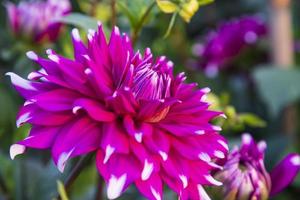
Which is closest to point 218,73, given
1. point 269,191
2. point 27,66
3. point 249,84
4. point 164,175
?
point 249,84

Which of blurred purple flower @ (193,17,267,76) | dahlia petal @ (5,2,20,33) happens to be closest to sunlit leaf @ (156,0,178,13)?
dahlia petal @ (5,2,20,33)

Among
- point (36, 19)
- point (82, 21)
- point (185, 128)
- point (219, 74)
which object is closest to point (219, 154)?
point (185, 128)

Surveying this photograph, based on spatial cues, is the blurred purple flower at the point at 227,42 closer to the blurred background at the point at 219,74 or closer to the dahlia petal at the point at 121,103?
the blurred background at the point at 219,74

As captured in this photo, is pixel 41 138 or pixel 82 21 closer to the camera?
pixel 41 138

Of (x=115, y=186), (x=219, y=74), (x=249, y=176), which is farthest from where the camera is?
(x=219, y=74)

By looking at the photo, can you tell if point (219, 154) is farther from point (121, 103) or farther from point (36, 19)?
point (36, 19)

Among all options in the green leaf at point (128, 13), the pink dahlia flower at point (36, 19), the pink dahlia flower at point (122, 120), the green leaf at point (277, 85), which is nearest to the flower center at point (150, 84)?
the pink dahlia flower at point (122, 120)

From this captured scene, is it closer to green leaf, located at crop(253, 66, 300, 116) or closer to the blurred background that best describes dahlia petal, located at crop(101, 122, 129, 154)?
the blurred background

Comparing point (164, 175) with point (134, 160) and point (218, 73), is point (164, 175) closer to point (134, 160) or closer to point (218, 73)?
point (134, 160)
